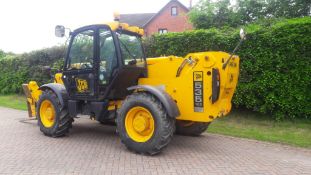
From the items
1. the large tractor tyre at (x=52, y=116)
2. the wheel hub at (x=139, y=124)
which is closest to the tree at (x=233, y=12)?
the large tractor tyre at (x=52, y=116)

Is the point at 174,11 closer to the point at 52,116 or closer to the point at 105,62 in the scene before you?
the point at 52,116

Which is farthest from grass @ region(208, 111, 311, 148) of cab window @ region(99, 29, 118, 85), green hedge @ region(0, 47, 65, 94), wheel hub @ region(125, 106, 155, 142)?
green hedge @ region(0, 47, 65, 94)

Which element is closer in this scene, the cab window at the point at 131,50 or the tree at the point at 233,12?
the cab window at the point at 131,50

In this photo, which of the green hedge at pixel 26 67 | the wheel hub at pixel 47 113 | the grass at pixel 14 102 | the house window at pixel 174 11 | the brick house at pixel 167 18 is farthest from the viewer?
the house window at pixel 174 11

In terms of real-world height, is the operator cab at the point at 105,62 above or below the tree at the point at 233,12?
below

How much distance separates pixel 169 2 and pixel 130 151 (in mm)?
36801

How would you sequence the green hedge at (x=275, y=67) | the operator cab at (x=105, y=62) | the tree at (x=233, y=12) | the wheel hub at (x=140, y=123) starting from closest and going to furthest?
the wheel hub at (x=140, y=123) → the operator cab at (x=105, y=62) → the green hedge at (x=275, y=67) → the tree at (x=233, y=12)

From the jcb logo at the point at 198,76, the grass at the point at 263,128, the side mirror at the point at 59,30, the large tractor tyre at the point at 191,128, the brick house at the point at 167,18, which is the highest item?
the brick house at the point at 167,18

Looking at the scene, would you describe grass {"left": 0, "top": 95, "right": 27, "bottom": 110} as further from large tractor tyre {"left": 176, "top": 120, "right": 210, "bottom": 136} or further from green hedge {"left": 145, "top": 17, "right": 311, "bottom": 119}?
green hedge {"left": 145, "top": 17, "right": 311, "bottom": 119}

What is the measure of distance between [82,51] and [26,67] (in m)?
11.2

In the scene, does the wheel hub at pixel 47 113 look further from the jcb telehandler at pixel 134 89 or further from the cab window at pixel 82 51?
the cab window at pixel 82 51

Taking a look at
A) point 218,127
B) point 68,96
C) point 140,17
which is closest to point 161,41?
point 218,127

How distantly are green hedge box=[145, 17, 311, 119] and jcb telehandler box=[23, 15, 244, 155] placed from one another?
2739 millimetres

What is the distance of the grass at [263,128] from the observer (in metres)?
8.37
